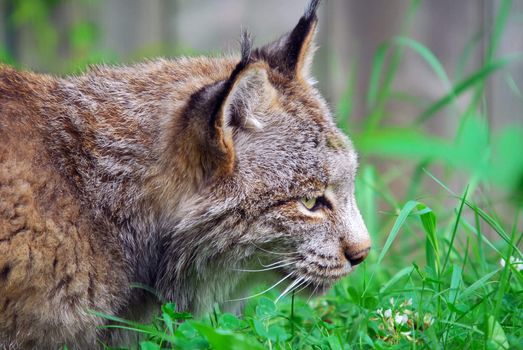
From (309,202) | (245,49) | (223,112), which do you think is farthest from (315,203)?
(245,49)

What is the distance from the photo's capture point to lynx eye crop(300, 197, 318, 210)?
306 cm

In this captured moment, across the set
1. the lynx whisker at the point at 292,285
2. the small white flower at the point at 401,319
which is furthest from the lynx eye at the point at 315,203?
the small white flower at the point at 401,319

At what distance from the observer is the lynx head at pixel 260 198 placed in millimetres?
2871

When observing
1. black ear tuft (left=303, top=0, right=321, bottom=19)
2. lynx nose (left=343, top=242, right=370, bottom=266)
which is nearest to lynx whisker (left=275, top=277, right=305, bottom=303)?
lynx nose (left=343, top=242, right=370, bottom=266)

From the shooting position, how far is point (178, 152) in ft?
9.51

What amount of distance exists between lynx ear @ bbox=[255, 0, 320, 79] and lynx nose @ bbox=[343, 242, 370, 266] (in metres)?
0.89

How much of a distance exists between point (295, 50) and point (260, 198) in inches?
33.8

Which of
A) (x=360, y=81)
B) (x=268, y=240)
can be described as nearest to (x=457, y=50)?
(x=360, y=81)

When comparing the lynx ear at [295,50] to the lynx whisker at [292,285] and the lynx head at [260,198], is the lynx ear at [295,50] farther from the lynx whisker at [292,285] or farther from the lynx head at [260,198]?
the lynx whisker at [292,285]

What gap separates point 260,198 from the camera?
2951 mm

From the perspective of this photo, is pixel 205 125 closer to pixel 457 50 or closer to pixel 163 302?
pixel 163 302

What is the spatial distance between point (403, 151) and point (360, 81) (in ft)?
18.6

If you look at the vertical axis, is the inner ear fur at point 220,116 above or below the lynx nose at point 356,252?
above

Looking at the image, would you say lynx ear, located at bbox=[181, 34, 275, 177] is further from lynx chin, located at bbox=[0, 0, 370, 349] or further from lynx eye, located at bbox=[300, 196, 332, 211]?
lynx eye, located at bbox=[300, 196, 332, 211]
